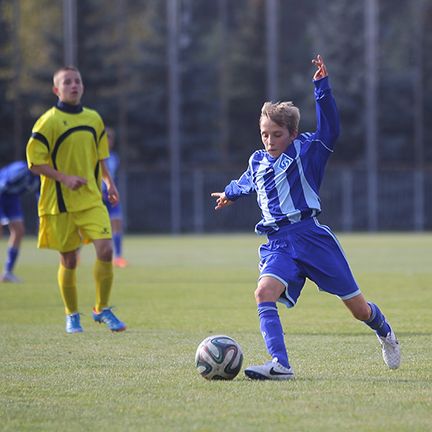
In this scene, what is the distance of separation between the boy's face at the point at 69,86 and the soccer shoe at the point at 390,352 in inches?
152

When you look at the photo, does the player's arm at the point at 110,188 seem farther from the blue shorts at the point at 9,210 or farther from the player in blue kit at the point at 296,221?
the blue shorts at the point at 9,210

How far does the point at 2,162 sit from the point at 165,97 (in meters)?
9.18

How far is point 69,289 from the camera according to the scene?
10.4 metres

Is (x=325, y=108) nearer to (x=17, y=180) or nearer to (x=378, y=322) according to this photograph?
(x=378, y=322)

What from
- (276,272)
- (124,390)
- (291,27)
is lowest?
(124,390)

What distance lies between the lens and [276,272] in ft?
24.0

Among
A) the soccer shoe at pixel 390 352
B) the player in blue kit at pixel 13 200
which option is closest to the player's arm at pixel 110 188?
the soccer shoe at pixel 390 352

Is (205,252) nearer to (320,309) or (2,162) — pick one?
(320,309)

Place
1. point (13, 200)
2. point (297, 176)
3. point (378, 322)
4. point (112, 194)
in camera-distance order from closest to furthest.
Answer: point (297, 176), point (378, 322), point (112, 194), point (13, 200)

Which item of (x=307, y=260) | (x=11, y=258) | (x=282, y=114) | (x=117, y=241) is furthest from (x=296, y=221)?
(x=117, y=241)

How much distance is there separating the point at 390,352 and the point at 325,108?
1.65m

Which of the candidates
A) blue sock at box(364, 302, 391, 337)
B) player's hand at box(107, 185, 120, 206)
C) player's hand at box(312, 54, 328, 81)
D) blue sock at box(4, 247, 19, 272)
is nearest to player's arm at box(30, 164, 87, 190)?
player's hand at box(107, 185, 120, 206)

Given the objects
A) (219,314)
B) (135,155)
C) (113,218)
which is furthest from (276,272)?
(135,155)

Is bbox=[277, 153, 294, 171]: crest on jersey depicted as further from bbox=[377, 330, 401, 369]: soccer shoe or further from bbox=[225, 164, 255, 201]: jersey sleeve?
bbox=[377, 330, 401, 369]: soccer shoe
